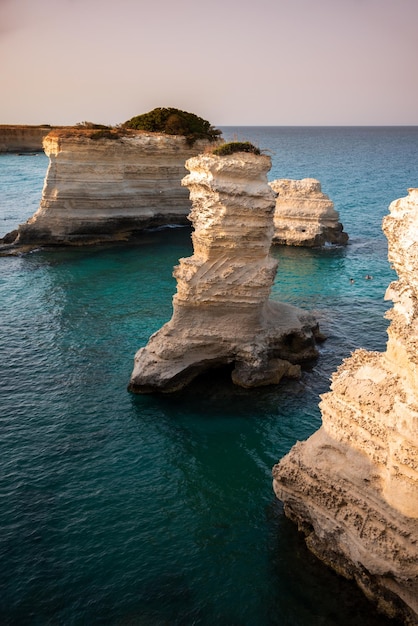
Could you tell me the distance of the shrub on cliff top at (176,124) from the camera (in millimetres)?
51281

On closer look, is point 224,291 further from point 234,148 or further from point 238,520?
point 238,520

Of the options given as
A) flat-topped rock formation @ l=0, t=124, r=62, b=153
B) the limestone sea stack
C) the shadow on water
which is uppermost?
flat-topped rock formation @ l=0, t=124, r=62, b=153

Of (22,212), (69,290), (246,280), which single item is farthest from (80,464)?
(22,212)

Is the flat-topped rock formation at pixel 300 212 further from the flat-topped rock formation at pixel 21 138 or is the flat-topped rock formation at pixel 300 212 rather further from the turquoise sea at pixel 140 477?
the flat-topped rock formation at pixel 21 138

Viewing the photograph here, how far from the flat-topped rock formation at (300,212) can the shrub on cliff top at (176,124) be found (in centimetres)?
969

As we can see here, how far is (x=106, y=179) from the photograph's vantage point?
151 ft

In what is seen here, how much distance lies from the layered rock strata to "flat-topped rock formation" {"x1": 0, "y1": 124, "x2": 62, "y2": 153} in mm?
123034

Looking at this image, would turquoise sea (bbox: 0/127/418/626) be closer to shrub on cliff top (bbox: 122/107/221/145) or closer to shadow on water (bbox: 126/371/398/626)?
shadow on water (bbox: 126/371/398/626)

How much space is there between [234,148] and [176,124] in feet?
103

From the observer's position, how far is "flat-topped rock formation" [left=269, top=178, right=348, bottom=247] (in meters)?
46.5

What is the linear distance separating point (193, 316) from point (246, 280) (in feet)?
8.78

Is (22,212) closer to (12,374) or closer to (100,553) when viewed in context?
(12,374)

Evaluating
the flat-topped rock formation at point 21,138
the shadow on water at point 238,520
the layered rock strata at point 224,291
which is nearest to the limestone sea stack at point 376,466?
the shadow on water at point 238,520

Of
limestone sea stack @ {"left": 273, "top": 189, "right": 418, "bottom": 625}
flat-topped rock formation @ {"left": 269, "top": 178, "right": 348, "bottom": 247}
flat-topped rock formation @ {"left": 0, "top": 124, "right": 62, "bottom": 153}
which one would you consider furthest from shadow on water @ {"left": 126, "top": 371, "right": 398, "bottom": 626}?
flat-topped rock formation @ {"left": 0, "top": 124, "right": 62, "bottom": 153}
